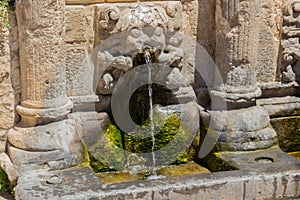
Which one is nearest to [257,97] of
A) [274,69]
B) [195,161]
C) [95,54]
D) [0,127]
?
[274,69]

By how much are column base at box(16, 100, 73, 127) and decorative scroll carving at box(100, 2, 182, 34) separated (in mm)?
762

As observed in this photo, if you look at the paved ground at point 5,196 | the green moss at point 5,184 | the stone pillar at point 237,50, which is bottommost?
the paved ground at point 5,196

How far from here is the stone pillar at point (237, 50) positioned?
5.09 m

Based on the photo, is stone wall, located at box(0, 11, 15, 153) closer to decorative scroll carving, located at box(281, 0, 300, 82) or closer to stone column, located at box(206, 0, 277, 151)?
stone column, located at box(206, 0, 277, 151)

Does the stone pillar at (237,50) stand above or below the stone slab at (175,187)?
above

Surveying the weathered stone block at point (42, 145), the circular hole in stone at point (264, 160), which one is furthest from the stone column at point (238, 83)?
the weathered stone block at point (42, 145)

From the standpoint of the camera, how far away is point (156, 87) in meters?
5.28

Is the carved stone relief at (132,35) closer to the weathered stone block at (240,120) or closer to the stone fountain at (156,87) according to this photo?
the stone fountain at (156,87)

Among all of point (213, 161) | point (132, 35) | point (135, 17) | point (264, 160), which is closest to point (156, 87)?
point (132, 35)

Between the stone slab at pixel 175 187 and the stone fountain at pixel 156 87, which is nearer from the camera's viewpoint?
the stone slab at pixel 175 187

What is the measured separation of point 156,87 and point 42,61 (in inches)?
45.4

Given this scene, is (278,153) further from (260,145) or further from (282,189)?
(282,189)

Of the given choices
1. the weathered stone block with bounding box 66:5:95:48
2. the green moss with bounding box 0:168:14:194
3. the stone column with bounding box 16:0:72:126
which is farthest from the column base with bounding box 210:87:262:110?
the green moss with bounding box 0:168:14:194

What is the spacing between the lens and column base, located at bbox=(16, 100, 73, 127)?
4.63 meters
